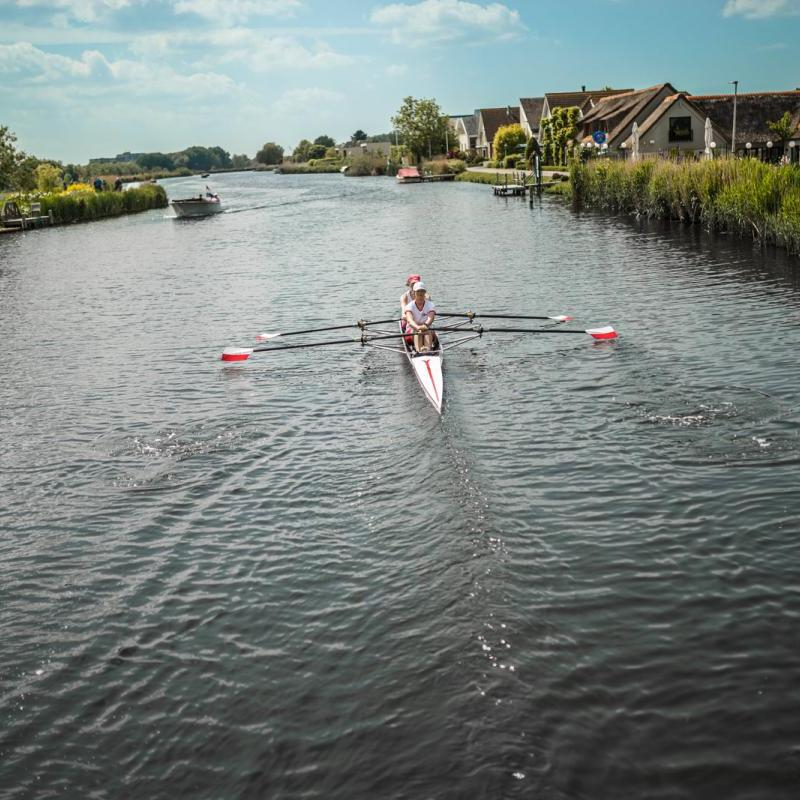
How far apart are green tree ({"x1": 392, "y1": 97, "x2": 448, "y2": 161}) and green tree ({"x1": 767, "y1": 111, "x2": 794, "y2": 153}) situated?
351 ft

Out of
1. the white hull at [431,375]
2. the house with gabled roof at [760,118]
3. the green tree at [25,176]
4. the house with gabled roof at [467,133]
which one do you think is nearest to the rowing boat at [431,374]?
the white hull at [431,375]

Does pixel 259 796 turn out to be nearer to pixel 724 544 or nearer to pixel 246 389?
pixel 724 544

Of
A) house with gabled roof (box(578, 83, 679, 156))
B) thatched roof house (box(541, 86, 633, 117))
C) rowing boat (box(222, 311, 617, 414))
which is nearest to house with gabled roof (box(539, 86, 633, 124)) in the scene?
thatched roof house (box(541, 86, 633, 117))

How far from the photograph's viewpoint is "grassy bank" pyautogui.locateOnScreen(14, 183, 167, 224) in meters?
80.9

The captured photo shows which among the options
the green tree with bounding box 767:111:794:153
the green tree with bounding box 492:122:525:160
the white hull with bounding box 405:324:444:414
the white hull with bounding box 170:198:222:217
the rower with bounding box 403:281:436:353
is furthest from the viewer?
the green tree with bounding box 492:122:525:160

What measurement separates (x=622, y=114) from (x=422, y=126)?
82.7 metres

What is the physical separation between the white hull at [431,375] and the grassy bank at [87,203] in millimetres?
69669

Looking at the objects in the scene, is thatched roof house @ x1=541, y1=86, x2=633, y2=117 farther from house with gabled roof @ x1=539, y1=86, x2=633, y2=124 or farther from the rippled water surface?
the rippled water surface

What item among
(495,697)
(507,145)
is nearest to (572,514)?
(495,697)

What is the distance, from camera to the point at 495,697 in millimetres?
8922

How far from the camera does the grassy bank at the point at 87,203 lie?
8094 centimetres

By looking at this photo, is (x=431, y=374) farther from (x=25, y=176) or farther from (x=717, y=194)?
(x=25, y=176)

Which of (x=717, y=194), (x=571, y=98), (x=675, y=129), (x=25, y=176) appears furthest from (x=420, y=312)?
(x=571, y=98)

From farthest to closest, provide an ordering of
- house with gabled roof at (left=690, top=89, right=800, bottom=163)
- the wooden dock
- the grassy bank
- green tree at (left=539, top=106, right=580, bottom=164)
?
green tree at (left=539, top=106, right=580, bottom=164) → the wooden dock → the grassy bank → house with gabled roof at (left=690, top=89, right=800, bottom=163)
